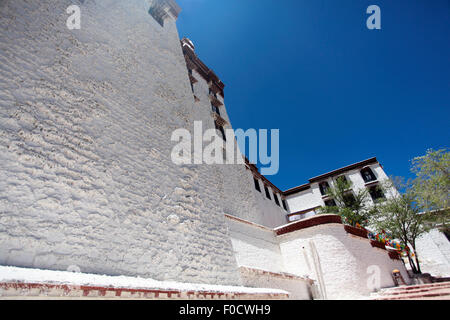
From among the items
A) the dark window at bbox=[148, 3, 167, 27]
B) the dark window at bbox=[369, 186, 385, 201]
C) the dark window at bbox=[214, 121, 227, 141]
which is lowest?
the dark window at bbox=[369, 186, 385, 201]

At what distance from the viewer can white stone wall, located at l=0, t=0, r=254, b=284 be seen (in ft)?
8.03

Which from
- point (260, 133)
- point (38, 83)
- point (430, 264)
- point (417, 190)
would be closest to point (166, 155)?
point (38, 83)

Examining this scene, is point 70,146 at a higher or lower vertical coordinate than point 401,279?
higher

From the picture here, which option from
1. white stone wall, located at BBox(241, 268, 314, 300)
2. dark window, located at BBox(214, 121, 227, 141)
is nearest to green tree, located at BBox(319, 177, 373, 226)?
white stone wall, located at BBox(241, 268, 314, 300)

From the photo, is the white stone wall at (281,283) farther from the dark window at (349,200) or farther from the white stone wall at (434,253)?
the white stone wall at (434,253)

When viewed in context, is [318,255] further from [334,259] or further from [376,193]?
[376,193]

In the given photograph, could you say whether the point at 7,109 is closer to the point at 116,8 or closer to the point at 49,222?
the point at 49,222

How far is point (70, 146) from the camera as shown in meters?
3.04

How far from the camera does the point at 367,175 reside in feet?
69.8

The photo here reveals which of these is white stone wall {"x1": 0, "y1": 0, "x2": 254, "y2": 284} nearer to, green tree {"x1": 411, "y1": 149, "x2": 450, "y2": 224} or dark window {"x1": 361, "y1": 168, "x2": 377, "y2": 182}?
green tree {"x1": 411, "y1": 149, "x2": 450, "y2": 224}

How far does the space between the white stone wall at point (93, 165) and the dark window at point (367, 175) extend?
69.0 feet

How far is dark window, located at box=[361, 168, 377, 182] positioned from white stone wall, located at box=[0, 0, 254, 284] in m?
21.0

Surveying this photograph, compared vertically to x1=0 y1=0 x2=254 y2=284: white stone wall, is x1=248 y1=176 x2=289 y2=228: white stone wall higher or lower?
higher
